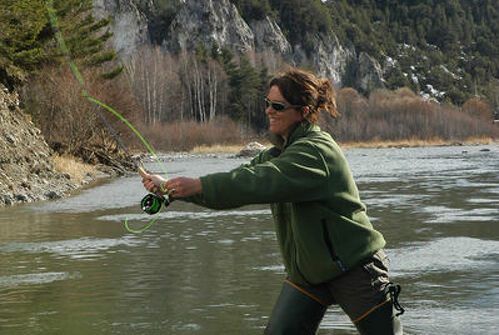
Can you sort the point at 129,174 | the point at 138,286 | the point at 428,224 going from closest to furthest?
the point at 138,286 < the point at 428,224 < the point at 129,174

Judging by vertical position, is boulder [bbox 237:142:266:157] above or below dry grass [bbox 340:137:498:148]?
above

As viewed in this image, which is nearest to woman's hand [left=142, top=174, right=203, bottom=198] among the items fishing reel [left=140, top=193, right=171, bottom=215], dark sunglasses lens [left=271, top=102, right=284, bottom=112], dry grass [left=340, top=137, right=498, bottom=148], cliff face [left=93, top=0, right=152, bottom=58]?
fishing reel [left=140, top=193, right=171, bottom=215]

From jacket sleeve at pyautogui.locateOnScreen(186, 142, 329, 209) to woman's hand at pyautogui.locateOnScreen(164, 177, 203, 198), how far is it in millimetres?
32

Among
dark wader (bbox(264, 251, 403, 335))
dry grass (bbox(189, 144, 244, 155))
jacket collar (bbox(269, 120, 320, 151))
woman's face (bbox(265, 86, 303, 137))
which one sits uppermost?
woman's face (bbox(265, 86, 303, 137))

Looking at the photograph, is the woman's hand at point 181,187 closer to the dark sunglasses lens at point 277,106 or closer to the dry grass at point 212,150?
the dark sunglasses lens at point 277,106

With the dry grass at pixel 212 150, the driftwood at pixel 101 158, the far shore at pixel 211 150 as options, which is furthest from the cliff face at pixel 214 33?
the driftwood at pixel 101 158

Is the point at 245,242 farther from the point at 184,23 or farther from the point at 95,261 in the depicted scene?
the point at 184,23

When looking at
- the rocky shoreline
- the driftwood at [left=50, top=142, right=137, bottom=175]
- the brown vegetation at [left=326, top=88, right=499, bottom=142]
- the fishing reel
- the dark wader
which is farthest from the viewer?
the brown vegetation at [left=326, top=88, right=499, bottom=142]

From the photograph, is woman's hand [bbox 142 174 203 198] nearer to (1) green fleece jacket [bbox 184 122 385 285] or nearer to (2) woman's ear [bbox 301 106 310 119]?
(1) green fleece jacket [bbox 184 122 385 285]

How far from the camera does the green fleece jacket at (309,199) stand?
394cm

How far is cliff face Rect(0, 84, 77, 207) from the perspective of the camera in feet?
70.2

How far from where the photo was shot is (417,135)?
115 meters

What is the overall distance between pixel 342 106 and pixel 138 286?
114270mm

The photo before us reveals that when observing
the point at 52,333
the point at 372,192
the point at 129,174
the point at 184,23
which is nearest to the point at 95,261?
the point at 52,333
